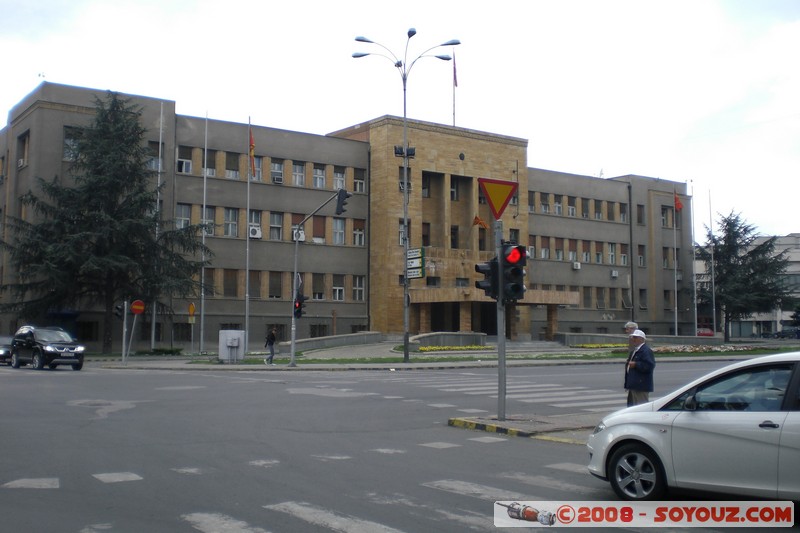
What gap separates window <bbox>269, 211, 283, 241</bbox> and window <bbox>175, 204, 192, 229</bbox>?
17.9 feet

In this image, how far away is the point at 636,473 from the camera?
7891 millimetres

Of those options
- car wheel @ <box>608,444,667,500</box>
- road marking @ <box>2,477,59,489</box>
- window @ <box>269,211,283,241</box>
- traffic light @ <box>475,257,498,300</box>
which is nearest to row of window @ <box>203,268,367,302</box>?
window @ <box>269,211,283,241</box>

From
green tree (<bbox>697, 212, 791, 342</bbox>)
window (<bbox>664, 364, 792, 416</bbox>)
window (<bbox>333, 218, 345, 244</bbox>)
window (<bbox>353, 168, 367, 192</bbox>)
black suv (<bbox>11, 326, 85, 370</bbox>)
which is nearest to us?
window (<bbox>664, 364, 792, 416</bbox>)

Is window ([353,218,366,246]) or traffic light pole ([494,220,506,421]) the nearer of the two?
traffic light pole ([494,220,506,421])

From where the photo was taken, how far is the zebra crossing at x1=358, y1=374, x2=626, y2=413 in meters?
18.4

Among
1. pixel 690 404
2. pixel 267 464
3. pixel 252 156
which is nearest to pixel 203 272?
pixel 252 156

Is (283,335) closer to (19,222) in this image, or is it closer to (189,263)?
(189,263)

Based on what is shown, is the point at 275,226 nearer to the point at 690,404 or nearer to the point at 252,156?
the point at 252,156

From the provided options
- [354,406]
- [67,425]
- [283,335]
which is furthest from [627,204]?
[67,425]

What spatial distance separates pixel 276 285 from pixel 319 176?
8341 mm

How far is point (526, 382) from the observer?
2516 cm

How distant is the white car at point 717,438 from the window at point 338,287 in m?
48.6

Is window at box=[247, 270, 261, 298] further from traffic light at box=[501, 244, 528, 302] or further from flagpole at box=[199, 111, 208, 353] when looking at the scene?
traffic light at box=[501, 244, 528, 302]

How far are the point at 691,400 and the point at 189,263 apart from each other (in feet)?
139
